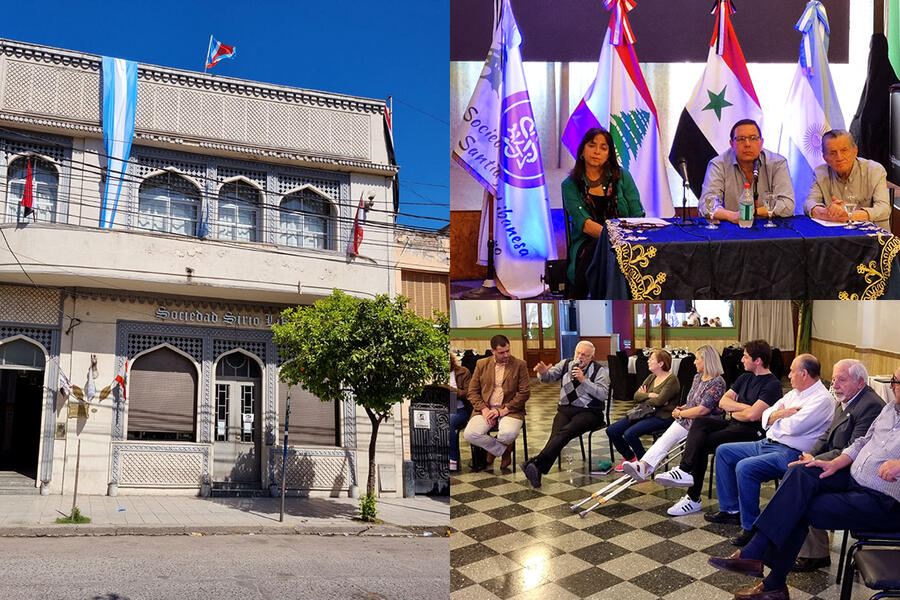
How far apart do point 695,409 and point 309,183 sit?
305 inches

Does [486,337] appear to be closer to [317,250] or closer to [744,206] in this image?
[744,206]

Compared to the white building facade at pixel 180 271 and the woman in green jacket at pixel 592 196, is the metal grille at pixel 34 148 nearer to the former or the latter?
the white building facade at pixel 180 271

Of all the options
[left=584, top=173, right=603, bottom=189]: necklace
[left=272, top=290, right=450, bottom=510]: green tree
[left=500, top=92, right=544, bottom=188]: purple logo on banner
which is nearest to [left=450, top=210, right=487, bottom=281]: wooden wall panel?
[left=500, top=92, right=544, bottom=188]: purple logo on banner

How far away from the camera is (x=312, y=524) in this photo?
270 inches

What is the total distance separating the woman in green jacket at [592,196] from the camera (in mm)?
1909

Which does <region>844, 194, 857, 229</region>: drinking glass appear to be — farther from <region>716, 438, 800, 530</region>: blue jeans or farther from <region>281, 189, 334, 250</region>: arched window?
<region>281, 189, 334, 250</region>: arched window

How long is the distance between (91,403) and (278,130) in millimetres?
3752

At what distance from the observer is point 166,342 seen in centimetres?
813

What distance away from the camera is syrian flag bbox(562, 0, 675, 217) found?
6.61 ft

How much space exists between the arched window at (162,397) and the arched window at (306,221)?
189 cm

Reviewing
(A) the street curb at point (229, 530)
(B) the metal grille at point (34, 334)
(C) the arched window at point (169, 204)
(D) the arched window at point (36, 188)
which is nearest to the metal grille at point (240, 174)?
(C) the arched window at point (169, 204)

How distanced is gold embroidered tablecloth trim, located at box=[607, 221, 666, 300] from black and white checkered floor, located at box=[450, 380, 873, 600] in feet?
0.96

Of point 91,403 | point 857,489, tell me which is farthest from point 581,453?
point 91,403

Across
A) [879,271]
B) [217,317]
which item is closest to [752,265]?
[879,271]
